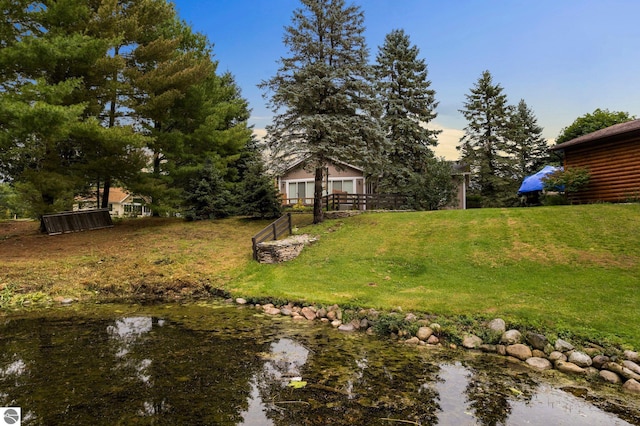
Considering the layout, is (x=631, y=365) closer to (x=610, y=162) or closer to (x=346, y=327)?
(x=346, y=327)

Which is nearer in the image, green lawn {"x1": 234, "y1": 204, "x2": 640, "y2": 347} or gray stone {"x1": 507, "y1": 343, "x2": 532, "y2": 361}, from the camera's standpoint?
gray stone {"x1": 507, "y1": 343, "x2": 532, "y2": 361}

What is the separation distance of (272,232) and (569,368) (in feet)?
42.5

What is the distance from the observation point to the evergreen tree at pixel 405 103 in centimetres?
3175

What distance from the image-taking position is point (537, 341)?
294 inches

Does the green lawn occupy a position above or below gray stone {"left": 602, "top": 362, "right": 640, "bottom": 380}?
above

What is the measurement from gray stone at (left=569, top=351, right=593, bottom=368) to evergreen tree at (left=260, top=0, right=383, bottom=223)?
1374cm

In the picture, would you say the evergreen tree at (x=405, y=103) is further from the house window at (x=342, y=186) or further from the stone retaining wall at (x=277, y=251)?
the stone retaining wall at (x=277, y=251)

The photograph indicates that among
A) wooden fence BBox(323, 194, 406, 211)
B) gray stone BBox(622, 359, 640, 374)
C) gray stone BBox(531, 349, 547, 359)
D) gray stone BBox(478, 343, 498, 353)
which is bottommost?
gray stone BBox(478, 343, 498, 353)

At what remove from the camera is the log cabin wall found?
53.4 feet

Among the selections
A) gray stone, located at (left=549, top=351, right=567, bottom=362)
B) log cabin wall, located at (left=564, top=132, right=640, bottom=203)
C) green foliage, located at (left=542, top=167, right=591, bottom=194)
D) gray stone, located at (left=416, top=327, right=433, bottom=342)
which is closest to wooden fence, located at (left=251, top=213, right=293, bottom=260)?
gray stone, located at (left=416, top=327, right=433, bottom=342)

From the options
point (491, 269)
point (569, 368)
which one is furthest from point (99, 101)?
point (569, 368)

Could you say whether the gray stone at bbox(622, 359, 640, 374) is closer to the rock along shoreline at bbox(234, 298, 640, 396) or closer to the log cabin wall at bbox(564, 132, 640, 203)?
the rock along shoreline at bbox(234, 298, 640, 396)

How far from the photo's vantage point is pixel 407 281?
11930 mm

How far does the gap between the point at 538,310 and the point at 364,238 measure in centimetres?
883
